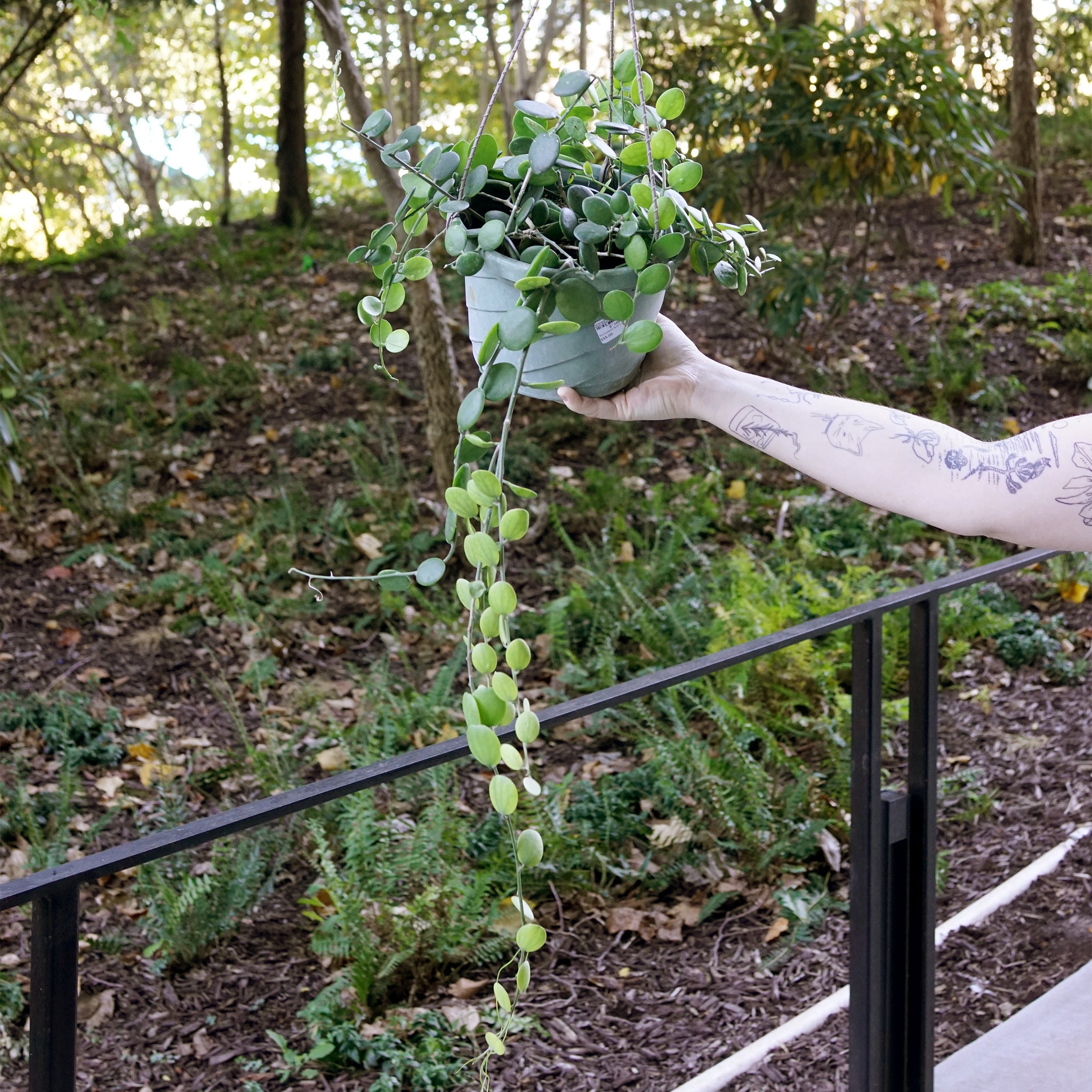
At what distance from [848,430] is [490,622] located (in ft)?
1.60

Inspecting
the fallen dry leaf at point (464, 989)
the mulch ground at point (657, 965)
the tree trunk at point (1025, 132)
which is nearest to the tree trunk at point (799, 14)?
the tree trunk at point (1025, 132)

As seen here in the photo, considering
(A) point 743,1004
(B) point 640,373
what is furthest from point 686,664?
(A) point 743,1004

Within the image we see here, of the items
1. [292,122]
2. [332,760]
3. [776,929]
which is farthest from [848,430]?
[292,122]

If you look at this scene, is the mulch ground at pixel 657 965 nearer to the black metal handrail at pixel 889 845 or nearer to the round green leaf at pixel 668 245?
the black metal handrail at pixel 889 845

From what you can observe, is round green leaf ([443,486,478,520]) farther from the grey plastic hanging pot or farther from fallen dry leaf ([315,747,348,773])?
fallen dry leaf ([315,747,348,773])

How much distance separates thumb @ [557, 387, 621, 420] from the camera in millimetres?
1150

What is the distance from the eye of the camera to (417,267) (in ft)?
3.63

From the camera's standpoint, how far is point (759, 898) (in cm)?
260

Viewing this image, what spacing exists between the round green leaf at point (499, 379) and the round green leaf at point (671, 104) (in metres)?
0.28

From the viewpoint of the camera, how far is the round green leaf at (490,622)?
2.98ft

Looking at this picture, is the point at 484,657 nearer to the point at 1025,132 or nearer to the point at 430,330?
the point at 430,330

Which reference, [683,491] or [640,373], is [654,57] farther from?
[640,373]

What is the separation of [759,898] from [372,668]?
4.84ft

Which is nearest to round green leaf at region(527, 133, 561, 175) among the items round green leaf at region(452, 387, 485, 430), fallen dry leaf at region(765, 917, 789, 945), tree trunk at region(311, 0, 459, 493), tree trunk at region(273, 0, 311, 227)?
round green leaf at region(452, 387, 485, 430)
